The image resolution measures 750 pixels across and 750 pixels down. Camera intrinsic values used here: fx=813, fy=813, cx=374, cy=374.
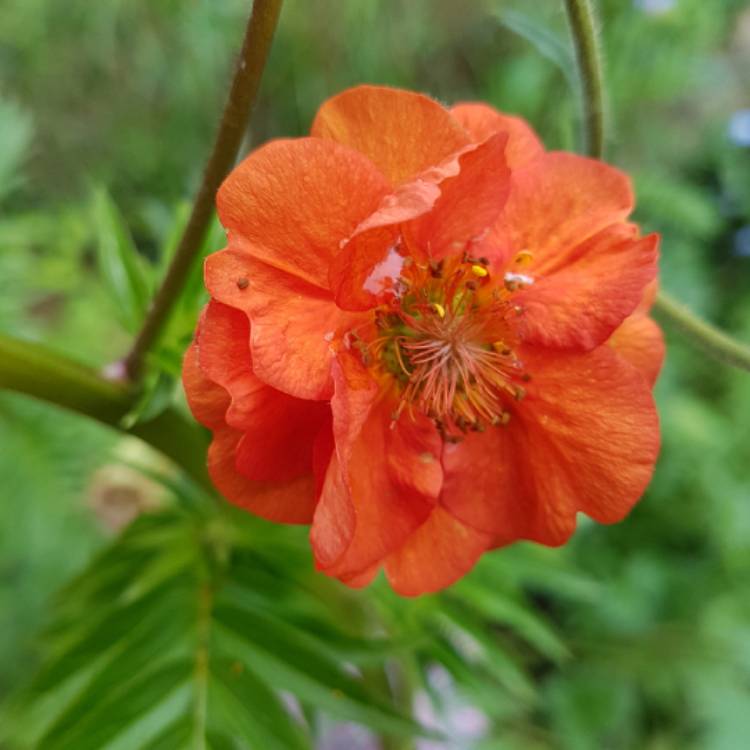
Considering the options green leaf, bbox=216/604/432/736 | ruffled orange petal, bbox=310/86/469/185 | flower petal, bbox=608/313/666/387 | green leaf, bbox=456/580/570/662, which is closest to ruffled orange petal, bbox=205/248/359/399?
ruffled orange petal, bbox=310/86/469/185

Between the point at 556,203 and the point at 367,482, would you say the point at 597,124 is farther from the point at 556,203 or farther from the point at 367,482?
the point at 367,482

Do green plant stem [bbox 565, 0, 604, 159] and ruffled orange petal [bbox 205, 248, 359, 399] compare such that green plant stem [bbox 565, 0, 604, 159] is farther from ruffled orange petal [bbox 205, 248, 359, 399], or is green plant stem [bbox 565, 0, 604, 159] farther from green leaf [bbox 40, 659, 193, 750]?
A: green leaf [bbox 40, 659, 193, 750]

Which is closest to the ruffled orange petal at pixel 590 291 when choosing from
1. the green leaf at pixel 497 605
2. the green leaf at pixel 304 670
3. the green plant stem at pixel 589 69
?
the green plant stem at pixel 589 69

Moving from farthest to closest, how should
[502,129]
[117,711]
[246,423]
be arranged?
[117,711], [502,129], [246,423]

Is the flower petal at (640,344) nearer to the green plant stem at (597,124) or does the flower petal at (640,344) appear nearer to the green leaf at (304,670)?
the green plant stem at (597,124)

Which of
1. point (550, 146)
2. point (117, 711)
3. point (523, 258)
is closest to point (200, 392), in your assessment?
point (523, 258)

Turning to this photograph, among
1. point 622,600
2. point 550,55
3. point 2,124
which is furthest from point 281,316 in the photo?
A: point 622,600
